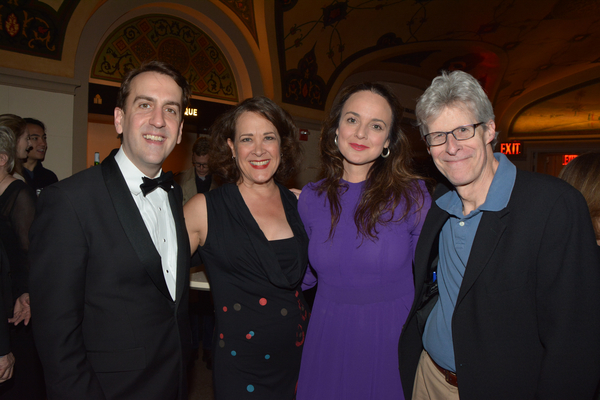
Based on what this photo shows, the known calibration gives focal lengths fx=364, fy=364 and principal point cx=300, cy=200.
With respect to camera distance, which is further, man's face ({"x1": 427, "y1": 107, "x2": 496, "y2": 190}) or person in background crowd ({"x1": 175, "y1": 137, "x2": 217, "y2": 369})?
person in background crowd ({"x1": 175, "y1": 137, "x2": 217, "y2": 369})

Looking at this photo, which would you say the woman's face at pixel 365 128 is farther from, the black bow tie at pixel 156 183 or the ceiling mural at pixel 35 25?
the ceiling mural at pixel 35 25

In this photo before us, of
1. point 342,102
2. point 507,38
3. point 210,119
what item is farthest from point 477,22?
point 342,102

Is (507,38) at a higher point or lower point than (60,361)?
higher

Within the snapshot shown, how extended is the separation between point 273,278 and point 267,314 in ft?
0.63

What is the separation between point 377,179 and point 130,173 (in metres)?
1.29

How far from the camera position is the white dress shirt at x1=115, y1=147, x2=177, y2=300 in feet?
5.06

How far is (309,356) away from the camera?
6.30 ft

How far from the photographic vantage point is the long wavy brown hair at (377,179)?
1.93 metres

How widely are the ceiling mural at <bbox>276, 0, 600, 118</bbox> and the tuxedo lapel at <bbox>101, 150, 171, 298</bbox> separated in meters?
5.76

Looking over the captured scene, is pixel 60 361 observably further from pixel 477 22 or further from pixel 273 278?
pixel 477 22

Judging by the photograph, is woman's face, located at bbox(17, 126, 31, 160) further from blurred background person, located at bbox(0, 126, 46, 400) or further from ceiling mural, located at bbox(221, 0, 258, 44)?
ceiling mural, located at bbox(221, 0, 258, 44)

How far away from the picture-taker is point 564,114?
1195 cm

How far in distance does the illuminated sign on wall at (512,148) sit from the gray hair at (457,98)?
12400 mm

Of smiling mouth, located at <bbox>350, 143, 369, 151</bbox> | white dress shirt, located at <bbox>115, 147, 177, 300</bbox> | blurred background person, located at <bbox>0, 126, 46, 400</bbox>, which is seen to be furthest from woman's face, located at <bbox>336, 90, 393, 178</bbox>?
blurred background person, located at <bbox>0, 126, 46, 400</bbox>
